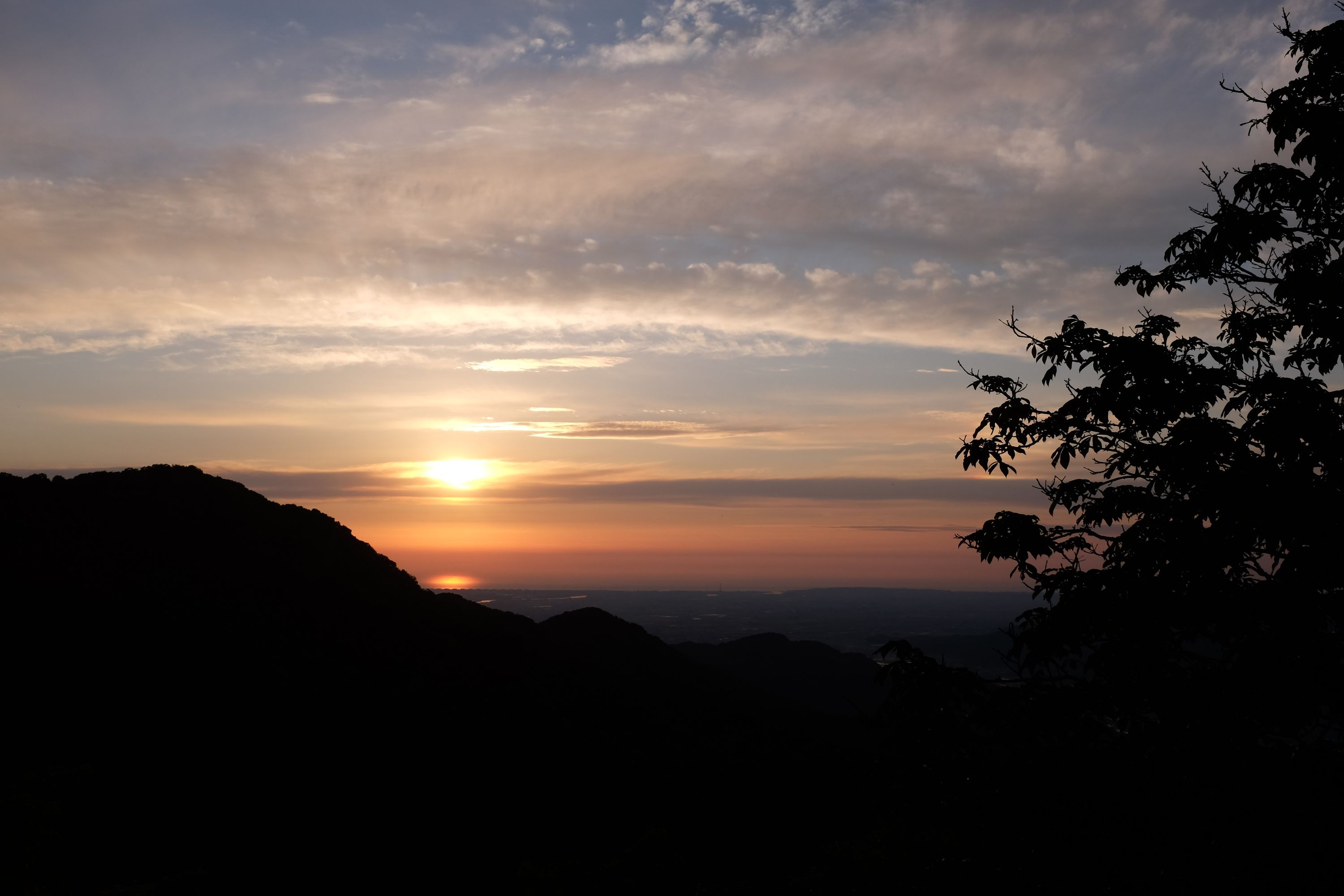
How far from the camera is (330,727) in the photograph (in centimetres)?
4478

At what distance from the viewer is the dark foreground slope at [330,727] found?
35.3m

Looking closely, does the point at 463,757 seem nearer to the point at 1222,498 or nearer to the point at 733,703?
the point at 733,703

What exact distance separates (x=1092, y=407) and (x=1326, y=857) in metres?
6.76

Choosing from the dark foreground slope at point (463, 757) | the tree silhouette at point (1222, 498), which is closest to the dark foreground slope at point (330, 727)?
the dark foreground slope at point (463, 757)

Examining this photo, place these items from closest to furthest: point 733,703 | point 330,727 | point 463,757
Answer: point 330,727
point 463,757
point 733,703

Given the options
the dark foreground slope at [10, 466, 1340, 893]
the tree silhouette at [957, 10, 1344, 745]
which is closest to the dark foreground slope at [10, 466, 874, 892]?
the dark foreground slope at [10, 466, 1340, 893]

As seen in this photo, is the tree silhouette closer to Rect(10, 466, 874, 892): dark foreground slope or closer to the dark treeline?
the dark treeline

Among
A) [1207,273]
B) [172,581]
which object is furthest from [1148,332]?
[172,581]

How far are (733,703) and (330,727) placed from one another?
33.0 m

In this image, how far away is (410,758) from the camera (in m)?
44.3

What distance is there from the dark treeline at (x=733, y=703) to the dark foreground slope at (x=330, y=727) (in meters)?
0.21

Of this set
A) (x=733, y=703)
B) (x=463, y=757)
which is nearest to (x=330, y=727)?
(x=463, y=757)

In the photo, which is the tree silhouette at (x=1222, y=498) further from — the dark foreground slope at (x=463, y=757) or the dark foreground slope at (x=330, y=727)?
the dark foreground slope at (x=330, y=727)

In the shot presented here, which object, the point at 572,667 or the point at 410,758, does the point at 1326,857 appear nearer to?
the point at 410,758
